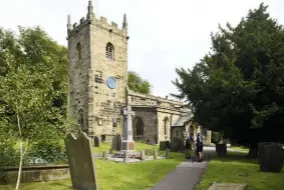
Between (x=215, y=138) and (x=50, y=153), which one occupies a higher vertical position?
(x=50, y=153)

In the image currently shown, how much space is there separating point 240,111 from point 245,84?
1.56 m

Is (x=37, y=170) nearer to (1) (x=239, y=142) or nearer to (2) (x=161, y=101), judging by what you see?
(1) (x=239, y=142)

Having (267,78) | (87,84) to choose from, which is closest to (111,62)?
(87,84)

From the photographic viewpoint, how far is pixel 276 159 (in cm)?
1205

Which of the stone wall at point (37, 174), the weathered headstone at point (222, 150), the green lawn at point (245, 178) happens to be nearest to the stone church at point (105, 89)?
the weathered headstone at point (222, 150)

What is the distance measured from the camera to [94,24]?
100 feet

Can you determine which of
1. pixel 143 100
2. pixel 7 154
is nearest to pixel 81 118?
pixel 143 100

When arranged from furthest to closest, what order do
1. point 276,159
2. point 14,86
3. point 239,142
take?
point 239,142 < point 276,159 < point 14,86

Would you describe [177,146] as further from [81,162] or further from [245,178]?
[81,162]

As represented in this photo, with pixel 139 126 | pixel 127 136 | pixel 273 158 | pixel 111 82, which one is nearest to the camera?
pixel 273 158

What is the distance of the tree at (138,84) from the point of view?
54.4m

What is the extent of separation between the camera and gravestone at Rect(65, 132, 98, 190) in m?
8.51

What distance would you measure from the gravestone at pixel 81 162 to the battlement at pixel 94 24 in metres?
22.8

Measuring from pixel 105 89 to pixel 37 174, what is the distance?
2057 cm
